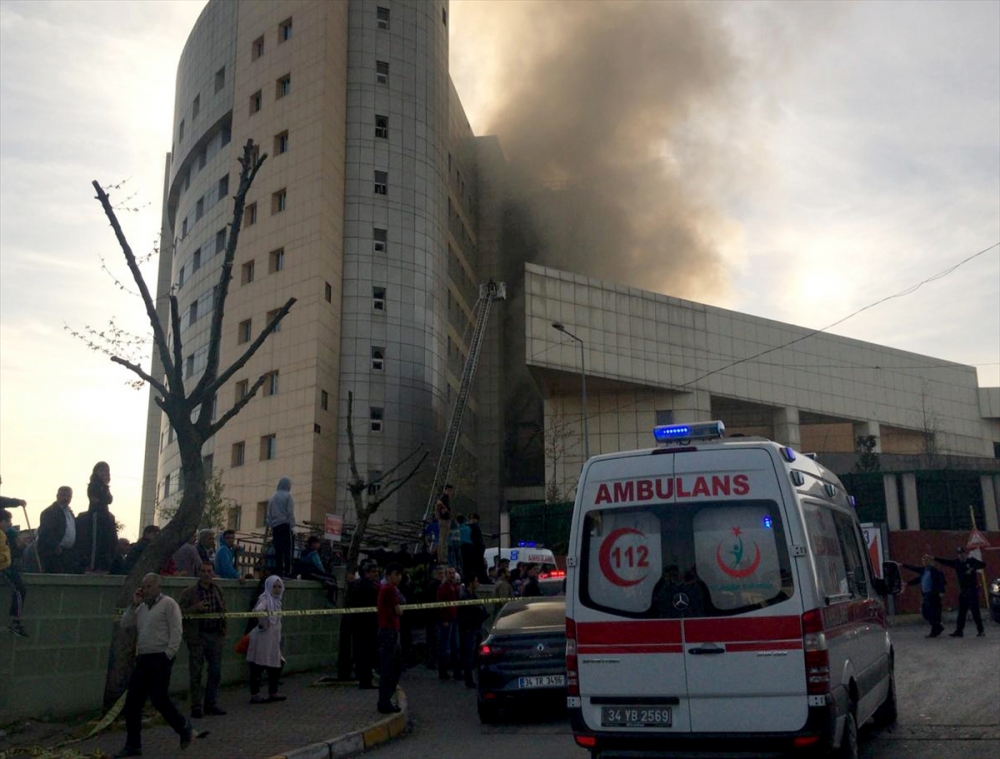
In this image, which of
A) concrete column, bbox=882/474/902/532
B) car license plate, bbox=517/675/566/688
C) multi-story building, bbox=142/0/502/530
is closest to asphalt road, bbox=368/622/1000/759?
car license plate, bbox=517/675/566/688

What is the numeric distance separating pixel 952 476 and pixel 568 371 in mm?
17572

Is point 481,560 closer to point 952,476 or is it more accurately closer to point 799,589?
point 799,589

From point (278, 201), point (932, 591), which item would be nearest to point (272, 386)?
point (278, 201)

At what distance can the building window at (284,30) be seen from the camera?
45688 millimetres

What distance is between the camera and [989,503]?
4075 centimetres

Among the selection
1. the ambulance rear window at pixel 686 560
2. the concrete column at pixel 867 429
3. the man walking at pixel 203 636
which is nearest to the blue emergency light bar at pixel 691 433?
the ambulance rear window at pixel 686 560

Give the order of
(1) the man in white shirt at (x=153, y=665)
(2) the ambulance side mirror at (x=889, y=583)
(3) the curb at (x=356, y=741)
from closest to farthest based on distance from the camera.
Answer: (1) the man in white shirt at (x=153, y=665) < (3) the curb at (x=356, y=741) < (2) the ambulance side mirror at (x=889, y=583)

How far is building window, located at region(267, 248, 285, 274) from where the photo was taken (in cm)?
4288

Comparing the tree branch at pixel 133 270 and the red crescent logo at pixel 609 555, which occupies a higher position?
the tree branch at pixel 133 270

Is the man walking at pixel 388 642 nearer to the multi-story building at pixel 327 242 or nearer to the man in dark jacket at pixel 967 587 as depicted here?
the man in dark jacket at pixel 967 587

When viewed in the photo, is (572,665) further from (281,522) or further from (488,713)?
(281,522)

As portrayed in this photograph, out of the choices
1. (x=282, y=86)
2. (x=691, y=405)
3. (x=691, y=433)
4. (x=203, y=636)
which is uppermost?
(x=282, y=86)

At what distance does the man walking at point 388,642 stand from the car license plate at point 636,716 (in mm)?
4501

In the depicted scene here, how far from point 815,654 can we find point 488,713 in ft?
18.7
